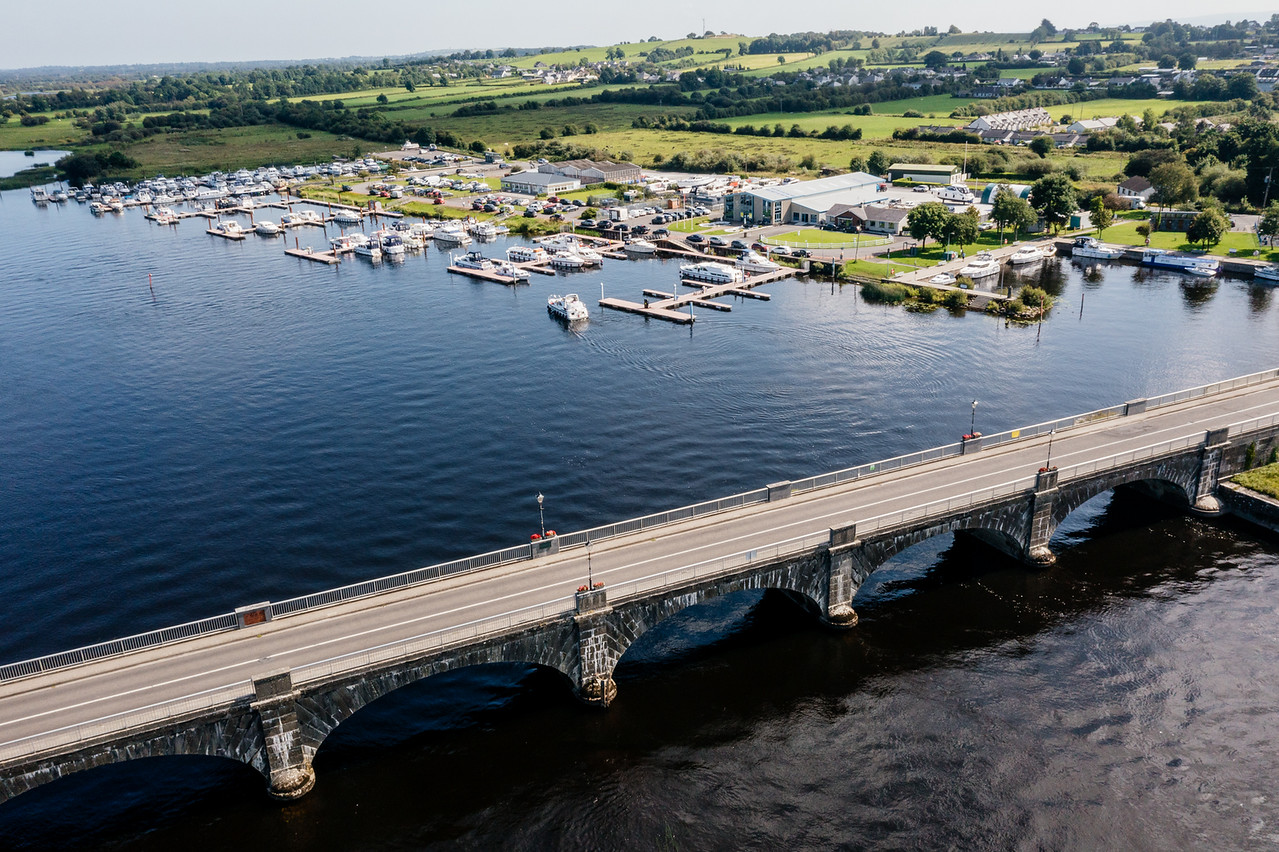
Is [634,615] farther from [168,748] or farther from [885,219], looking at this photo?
[885,219]

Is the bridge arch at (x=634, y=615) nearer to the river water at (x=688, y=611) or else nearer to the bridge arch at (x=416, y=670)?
the bridge arch at (x=416, y=670)

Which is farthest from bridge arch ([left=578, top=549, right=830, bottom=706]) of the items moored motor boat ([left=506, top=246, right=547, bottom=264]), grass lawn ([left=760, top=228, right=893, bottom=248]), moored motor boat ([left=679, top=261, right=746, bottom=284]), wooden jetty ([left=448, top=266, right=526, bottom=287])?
moored motor boat ([left=506, top=246, right=547, bottom=264])

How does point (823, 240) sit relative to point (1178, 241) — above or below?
above

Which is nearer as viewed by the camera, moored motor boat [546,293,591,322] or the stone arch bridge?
the stone arch bridge

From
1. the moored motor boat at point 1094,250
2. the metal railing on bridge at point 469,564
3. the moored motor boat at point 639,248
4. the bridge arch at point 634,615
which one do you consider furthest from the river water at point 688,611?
the moored motor boat at point 639,248

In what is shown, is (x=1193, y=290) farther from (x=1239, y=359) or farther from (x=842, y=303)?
(x=842, y=303)

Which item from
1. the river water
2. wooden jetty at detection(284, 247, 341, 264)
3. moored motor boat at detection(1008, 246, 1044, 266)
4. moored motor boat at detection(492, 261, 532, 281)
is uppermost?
wooden jetty at detection(284, 247, 341, 264)

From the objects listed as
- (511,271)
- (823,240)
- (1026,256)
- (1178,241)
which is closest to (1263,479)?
(1026,256)

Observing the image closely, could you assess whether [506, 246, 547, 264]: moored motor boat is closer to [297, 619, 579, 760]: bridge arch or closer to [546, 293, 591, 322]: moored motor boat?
[546, 293, 591, 322]: moored motor boat

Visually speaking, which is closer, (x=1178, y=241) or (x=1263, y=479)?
(x=1263, y=479)
